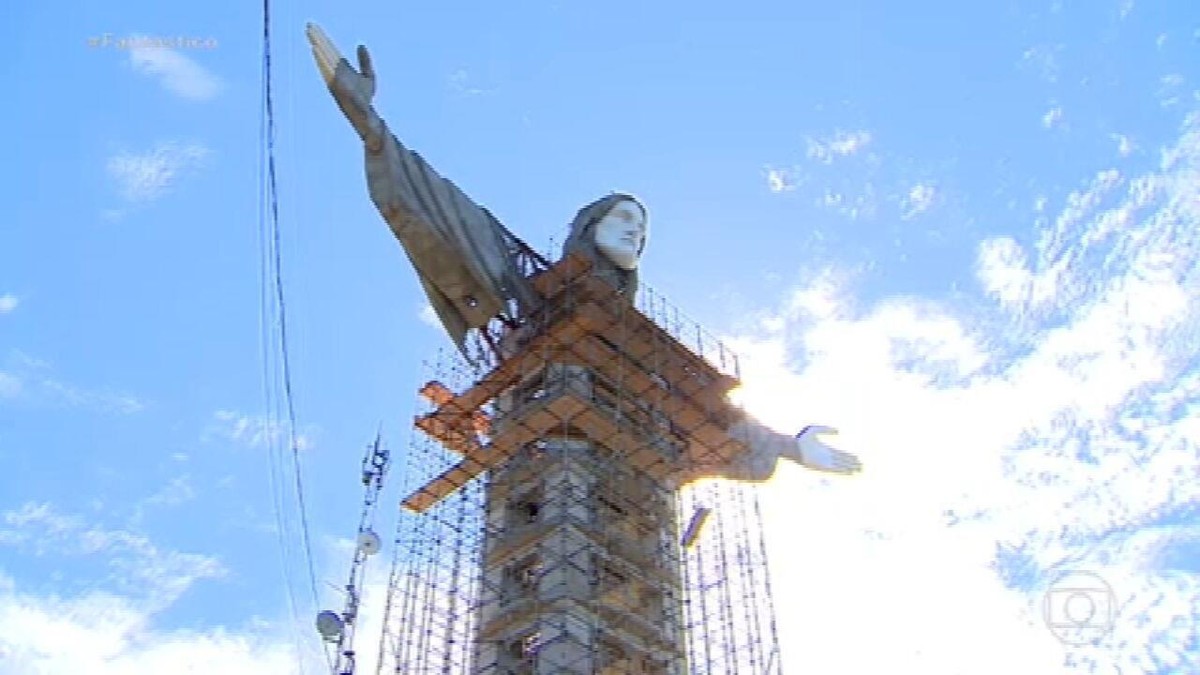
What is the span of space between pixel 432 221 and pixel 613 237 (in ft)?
23.1

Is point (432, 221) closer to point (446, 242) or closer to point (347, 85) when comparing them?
point (446, 242)

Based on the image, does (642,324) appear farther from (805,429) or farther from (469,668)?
(469,668)

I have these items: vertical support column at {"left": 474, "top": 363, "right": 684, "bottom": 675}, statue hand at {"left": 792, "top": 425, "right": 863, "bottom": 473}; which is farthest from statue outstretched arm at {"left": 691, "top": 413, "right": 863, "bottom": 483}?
vertical support column at {"left": 474, "top": 363, "right": 684, "bottom": 675}

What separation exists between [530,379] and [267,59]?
615 inches

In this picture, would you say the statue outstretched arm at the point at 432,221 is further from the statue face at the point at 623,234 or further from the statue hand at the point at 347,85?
the statue face at the point at 623,234

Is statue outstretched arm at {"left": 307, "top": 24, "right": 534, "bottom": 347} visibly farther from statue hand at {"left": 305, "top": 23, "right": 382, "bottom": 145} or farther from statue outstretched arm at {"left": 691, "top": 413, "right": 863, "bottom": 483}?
statue outstretched arm at {"left": 691, "top": 413, "right": 863, "bottom": 483}

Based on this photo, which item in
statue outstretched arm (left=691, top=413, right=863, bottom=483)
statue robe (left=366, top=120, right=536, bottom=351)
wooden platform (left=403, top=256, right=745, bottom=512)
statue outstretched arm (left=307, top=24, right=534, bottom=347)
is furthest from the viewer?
statue outstretched arm (left=691, top=413, right=863, bottom=483)

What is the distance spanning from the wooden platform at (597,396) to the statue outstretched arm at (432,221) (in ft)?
4.81

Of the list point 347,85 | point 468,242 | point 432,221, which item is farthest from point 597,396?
point 347,85

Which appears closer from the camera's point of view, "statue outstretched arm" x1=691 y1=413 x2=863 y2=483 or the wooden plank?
the wooden plank

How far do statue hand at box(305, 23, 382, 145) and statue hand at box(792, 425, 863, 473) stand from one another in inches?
640

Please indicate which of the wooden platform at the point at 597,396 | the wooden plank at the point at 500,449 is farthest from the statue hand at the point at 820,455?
the wooden plank at the point at 500,449

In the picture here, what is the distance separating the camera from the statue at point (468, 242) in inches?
1321

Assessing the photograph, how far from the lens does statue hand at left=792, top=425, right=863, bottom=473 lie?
133 feet
